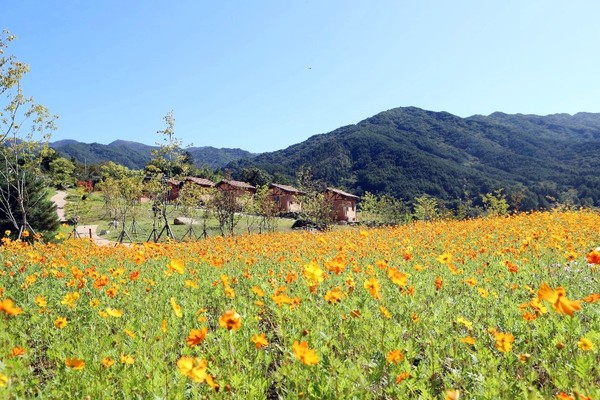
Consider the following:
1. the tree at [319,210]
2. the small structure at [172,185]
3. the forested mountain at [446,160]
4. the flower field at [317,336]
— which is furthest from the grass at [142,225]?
the forested mountain at [446,160]

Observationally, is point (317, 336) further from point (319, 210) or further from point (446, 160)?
point (446, 160)

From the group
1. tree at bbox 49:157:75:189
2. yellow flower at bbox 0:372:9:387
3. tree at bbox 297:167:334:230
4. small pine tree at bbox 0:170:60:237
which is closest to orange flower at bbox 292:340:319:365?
yellow flower at bbox 0:372:9:387

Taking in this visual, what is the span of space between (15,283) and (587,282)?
24.2ft

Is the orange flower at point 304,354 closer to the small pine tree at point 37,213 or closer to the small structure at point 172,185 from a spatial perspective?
the small structure at point 172,185

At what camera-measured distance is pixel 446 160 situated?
12262 centimetres

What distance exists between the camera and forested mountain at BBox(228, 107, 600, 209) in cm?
8782

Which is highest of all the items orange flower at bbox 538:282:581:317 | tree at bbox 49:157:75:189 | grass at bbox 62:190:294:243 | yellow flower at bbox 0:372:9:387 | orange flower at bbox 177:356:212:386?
tree at bbox 49:157:75:189

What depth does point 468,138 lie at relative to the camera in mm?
149750

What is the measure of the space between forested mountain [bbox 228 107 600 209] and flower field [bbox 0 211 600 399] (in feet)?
207

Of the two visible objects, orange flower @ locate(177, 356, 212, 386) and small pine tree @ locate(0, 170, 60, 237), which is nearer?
orange flower @ locate(177, 356, 212, 386)

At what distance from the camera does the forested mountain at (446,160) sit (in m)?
87.8

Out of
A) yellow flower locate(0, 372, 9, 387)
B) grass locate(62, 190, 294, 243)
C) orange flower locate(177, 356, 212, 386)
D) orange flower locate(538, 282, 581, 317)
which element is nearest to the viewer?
orange flower locate(538, 282, 581, 317)

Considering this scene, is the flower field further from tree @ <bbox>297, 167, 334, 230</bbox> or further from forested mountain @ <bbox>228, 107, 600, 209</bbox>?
forested mountain @ <bbox>228, 107, 600, 209</bbox>

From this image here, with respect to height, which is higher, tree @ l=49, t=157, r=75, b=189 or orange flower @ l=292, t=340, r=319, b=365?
tree @ l=49, t=157, r=75, b=189
